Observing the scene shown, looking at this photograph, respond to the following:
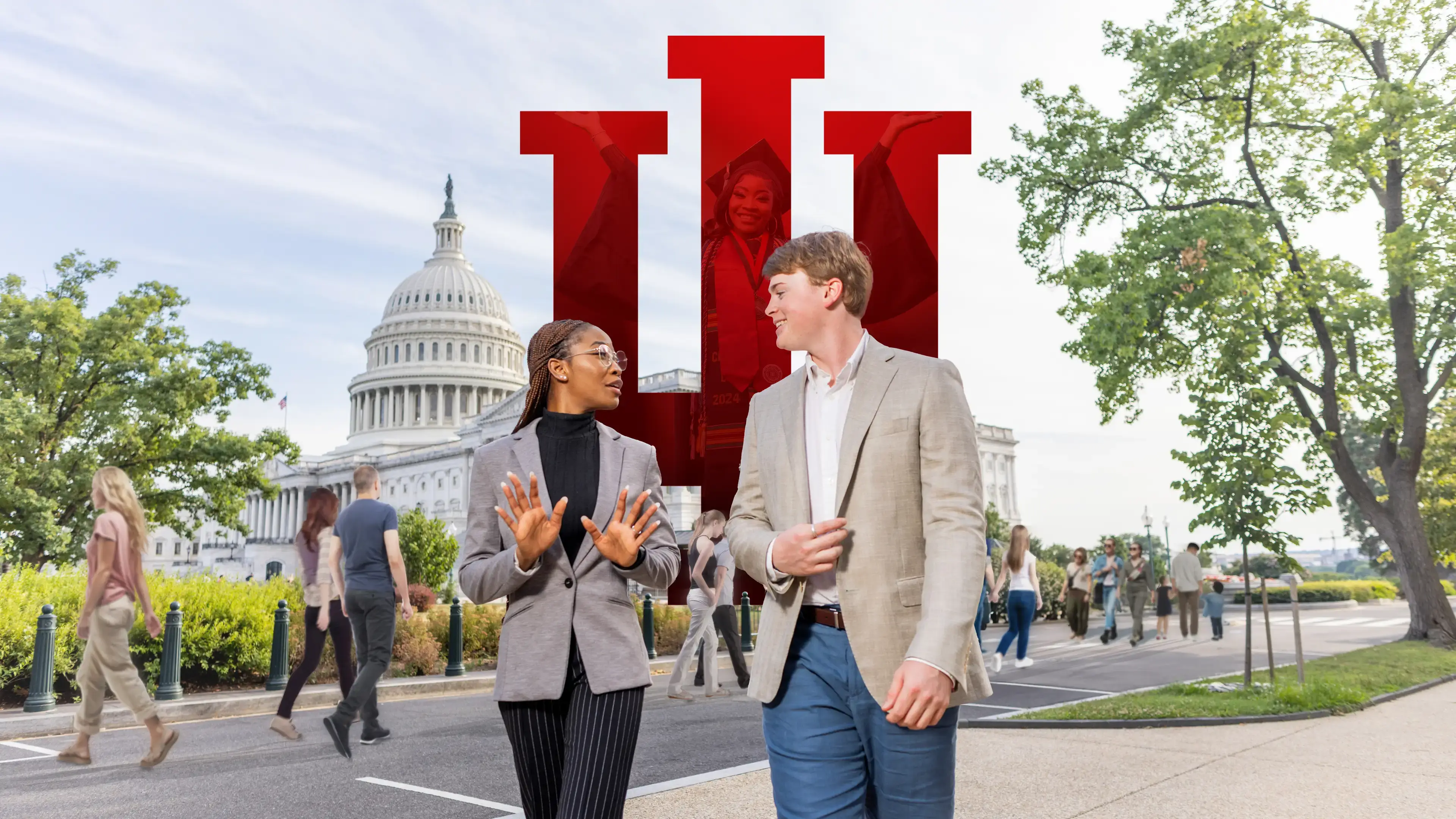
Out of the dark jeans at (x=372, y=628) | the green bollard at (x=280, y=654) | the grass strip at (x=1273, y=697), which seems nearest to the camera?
the dark jeans at (x=372, y=628)

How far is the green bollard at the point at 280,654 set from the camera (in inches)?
498

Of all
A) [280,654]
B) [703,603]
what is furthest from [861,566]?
[280,654]

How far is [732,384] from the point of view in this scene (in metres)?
11.9

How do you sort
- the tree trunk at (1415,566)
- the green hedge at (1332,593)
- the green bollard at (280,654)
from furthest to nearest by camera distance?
the green hedge at (1332,593)
the tree trunk at (1415,566)
the green bollard at (280,654)

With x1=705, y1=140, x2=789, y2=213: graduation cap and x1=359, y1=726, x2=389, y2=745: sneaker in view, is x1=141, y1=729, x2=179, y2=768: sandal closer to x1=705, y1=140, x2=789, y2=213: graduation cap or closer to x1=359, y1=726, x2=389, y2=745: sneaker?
x1=359, y1=726, x2=389, y2=745: sneaker

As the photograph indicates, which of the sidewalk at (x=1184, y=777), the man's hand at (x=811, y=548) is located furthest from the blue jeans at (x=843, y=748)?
the sidewalk at (x=1184, y=777)

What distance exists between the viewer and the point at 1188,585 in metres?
19.5

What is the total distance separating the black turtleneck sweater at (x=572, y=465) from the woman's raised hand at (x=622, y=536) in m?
0.15

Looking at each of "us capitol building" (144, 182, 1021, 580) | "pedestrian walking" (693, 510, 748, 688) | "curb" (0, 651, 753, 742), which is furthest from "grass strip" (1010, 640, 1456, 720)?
"us capitol building" (144, 182, 1021, 580)

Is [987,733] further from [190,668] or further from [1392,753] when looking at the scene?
[190,668]

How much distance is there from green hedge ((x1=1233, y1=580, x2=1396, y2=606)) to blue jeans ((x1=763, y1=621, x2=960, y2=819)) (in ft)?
120

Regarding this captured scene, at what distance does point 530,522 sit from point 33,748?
8.46 metres

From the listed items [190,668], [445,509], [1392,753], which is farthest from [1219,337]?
[445,509]

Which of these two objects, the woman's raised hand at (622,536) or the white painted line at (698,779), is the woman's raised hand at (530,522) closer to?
the woman's raised hand at (622,536)
